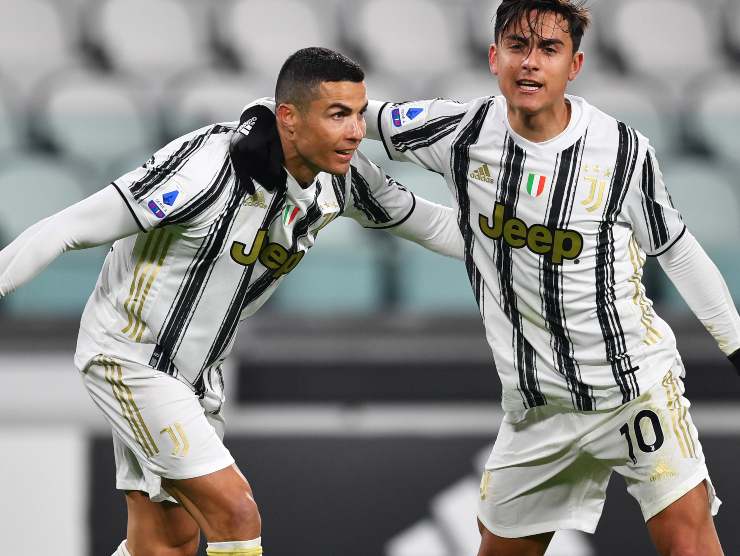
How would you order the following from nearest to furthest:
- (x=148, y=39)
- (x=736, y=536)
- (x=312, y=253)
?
1. (x=736, y=536)
2. (x=312, y=253)
3. (x=148, y=39)

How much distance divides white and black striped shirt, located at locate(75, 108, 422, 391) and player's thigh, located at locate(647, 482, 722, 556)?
3.51 feet

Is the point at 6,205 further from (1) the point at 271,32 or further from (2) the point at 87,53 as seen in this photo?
(1) the point at 271,32

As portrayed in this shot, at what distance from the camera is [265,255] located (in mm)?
2857

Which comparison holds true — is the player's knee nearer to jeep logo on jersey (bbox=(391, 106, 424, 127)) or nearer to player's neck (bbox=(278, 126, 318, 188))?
player's neck (bbox=(278, 126, 318, 188))

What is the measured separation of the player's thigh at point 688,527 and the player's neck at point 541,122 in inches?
35.0

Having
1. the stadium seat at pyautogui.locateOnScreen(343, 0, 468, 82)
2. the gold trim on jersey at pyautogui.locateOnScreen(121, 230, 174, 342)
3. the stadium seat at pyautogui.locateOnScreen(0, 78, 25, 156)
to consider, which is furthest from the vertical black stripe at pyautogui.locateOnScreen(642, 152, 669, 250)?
the stadium seat at pyautogui.locateOnScreen(0, 78, 25, 156)

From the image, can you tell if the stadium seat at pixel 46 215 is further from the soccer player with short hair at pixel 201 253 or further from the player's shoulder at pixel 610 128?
the player's shoulder at pixel 610 128

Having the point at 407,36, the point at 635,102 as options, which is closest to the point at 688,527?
the point at 635,102

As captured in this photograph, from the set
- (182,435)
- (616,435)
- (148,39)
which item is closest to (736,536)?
(616,435)

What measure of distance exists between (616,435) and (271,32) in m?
3.65

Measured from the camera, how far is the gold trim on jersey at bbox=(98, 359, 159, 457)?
2865 millimetres

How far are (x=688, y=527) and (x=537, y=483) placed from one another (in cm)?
40

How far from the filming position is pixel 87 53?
5910 mm

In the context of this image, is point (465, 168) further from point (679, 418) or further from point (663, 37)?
point (663, 37)
